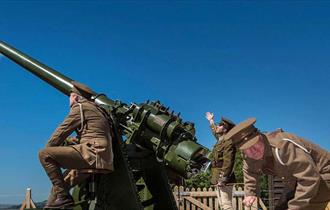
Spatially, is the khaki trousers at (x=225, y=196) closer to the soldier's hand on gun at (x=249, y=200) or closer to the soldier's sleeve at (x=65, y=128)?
the soldier's sleeve at (x=65, y=128)

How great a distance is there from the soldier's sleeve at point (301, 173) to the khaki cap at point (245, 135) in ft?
0.94

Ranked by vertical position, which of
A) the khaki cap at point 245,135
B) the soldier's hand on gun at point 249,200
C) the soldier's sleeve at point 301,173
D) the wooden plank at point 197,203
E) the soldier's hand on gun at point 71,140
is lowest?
the soldier's hand on gun at point 249,200

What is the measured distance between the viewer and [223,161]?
8.61 m

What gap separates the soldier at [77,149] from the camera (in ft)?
20.9

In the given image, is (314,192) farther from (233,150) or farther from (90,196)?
(233,150)

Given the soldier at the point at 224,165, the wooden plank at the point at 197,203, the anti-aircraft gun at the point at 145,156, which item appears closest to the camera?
the anti-aircraft gun at the point at 145,156

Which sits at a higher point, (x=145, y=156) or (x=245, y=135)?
(x=145, y=156)

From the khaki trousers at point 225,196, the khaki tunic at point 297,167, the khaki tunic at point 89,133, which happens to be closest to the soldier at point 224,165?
the khaki trousers at point 225,196

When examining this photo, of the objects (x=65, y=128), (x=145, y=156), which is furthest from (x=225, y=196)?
(x=65, y=128)

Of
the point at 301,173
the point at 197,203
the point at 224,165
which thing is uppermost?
the point at 224,165

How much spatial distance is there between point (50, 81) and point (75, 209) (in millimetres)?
2846

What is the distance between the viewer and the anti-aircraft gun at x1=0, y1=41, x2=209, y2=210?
6645 mm

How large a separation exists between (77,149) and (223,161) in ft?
10.1

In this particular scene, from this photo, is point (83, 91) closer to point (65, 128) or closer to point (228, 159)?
point (65, 128)
